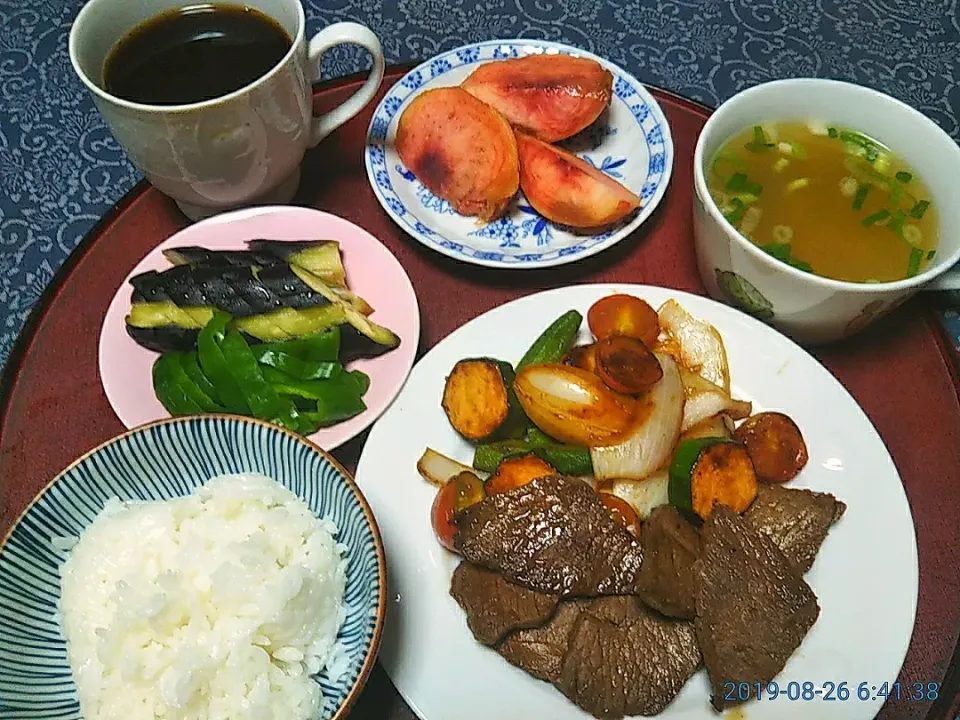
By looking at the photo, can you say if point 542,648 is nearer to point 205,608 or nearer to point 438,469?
point 438,469

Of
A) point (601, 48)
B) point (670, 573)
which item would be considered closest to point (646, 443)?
point (670, 573)

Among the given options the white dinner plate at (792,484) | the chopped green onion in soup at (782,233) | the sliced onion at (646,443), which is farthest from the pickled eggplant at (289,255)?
the chopped green onion in soup at (782,233)

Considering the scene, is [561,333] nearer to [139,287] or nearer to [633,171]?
[633,171]

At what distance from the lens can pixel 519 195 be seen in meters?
1.92

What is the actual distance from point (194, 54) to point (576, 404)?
1067 mm

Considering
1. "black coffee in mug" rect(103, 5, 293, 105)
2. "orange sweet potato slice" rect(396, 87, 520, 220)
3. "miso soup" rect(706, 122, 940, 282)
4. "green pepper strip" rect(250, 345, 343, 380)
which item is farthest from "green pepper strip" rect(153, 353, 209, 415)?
"miso soup" rect(706, 122, 940, 282)

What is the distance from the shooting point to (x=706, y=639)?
1.30m

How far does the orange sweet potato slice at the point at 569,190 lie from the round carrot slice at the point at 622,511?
628 mm

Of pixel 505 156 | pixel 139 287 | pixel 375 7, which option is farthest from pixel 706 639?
pixel 375 7

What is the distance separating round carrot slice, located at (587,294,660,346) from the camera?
161cm

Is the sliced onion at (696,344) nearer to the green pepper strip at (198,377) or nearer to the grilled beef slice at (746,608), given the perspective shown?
the grilled beef slice at (746,608)

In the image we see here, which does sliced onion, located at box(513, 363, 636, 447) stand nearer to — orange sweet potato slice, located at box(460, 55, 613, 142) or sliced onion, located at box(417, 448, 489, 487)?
sliced onion, located at box(417, 448, 489, 487)

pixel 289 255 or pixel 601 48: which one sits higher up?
pixel 601 48

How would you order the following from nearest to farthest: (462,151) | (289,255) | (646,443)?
1. (646,443)
2. (289,255)
3. (462,151)
